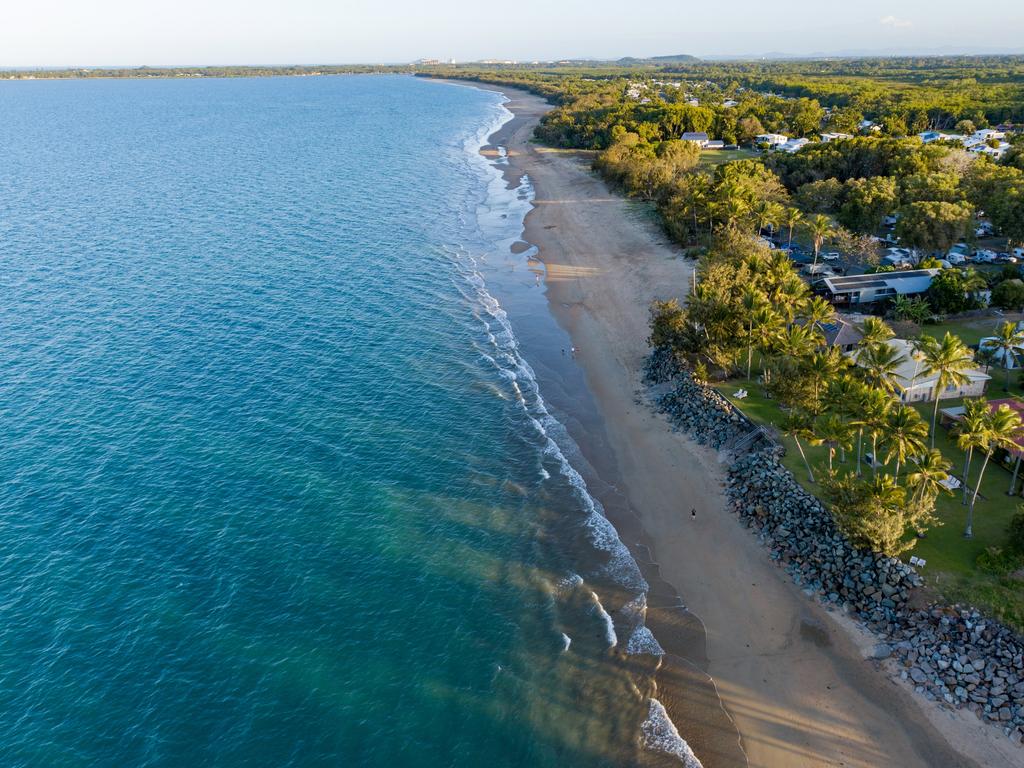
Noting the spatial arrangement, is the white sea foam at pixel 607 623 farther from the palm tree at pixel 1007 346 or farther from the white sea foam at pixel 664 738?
the palm tree at pixel 1007 346

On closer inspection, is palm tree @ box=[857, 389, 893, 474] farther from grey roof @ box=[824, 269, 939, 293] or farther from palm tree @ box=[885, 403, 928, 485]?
grey roof @ box=[824, 269, 939, 293]

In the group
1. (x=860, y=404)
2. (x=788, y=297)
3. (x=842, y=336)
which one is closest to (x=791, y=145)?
(x=788, y=297)

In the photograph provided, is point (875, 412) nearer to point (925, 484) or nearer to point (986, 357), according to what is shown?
point (925, 484)

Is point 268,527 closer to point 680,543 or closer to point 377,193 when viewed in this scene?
point 680,543

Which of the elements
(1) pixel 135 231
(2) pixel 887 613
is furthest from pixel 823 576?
(1) pixel 135 231

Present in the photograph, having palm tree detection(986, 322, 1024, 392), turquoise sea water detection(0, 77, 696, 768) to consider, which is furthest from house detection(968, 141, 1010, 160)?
turquoise sea water detection(0, 77, 696, 768)

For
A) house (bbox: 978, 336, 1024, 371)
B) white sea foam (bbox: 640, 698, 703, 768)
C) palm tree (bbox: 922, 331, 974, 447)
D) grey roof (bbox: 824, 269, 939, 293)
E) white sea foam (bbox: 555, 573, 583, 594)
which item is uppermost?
palm tree (bbox: 922, 331, 974, 447)

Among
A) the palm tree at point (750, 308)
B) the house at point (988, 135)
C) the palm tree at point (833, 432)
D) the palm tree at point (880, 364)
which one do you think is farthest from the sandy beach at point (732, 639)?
the house at point (988, 135)
